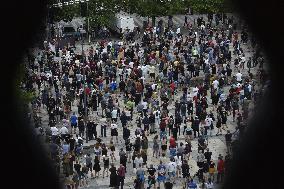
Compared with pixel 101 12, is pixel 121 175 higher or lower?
lower

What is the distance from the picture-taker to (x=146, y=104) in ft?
104

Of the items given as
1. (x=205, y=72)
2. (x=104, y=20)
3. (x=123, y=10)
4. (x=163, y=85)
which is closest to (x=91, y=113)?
(x=163, y=85)

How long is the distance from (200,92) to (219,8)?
2025 cm

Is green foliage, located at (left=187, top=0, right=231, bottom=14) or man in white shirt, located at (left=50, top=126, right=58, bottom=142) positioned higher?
green foliage, located at (left=187, top=0, right=231, bottom=14)

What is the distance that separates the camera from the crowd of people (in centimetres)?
2472

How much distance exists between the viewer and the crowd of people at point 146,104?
81.1 ft

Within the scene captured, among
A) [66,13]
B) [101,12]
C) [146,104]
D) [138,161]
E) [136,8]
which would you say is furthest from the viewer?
[136,8]

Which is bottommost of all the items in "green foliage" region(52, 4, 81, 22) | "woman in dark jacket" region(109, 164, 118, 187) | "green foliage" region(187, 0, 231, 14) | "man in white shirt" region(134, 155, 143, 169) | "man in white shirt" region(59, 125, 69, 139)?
"woman in dark jacket" region(109, 164, 118, 187)

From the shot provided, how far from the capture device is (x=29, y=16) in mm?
9773

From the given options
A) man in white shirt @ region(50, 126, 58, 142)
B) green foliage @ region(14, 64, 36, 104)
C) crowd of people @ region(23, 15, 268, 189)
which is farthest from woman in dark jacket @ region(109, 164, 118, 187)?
man in white shirt @ region(50, 126, 58, 142)

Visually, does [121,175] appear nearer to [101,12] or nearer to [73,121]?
[73,121]

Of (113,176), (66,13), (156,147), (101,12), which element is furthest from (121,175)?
(101,12)

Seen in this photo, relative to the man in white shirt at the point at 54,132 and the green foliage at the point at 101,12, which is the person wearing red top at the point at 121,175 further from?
the green foliage at the point at 101,12

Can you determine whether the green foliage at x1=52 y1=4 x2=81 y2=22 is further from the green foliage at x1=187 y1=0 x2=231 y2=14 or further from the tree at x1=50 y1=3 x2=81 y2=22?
the green foliage at x1=187 y1=0 x2=231 y2=14
